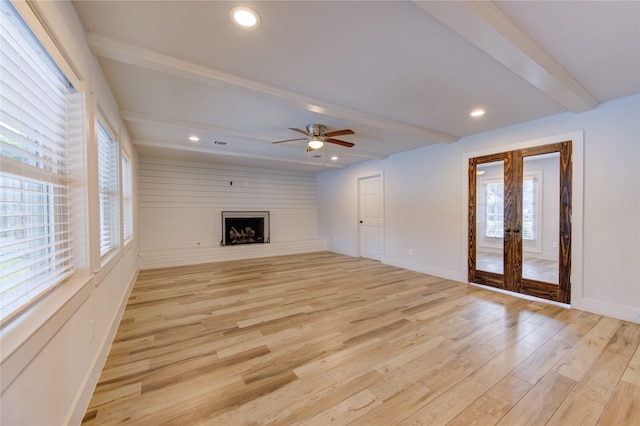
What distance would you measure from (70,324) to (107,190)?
163cm

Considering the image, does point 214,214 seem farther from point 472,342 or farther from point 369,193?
point 472,342

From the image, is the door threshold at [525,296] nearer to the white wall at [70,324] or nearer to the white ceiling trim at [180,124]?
the white ceiling trim at [180,124]

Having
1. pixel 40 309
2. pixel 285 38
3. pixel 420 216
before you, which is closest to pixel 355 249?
pixel 420 216

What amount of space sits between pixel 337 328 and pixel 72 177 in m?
2.57

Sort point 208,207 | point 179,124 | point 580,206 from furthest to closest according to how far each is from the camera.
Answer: point 208,207 → point 179,124 → point 580,206

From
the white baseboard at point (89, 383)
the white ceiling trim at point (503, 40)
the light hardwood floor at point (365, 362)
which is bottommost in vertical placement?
the light hardwood floor at point (365, 362)

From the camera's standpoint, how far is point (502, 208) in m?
4.11

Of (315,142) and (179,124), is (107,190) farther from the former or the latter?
(315,142)

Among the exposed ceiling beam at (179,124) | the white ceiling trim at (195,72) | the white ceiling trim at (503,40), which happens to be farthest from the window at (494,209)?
the exposed ceiling beam at (179,124)

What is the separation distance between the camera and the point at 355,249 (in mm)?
7125

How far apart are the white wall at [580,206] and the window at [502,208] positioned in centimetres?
38

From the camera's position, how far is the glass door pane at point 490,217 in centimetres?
414

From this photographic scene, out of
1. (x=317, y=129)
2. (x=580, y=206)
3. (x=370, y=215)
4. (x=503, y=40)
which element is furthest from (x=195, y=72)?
(x=370, y=215)

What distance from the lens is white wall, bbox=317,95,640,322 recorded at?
3.01 meters
